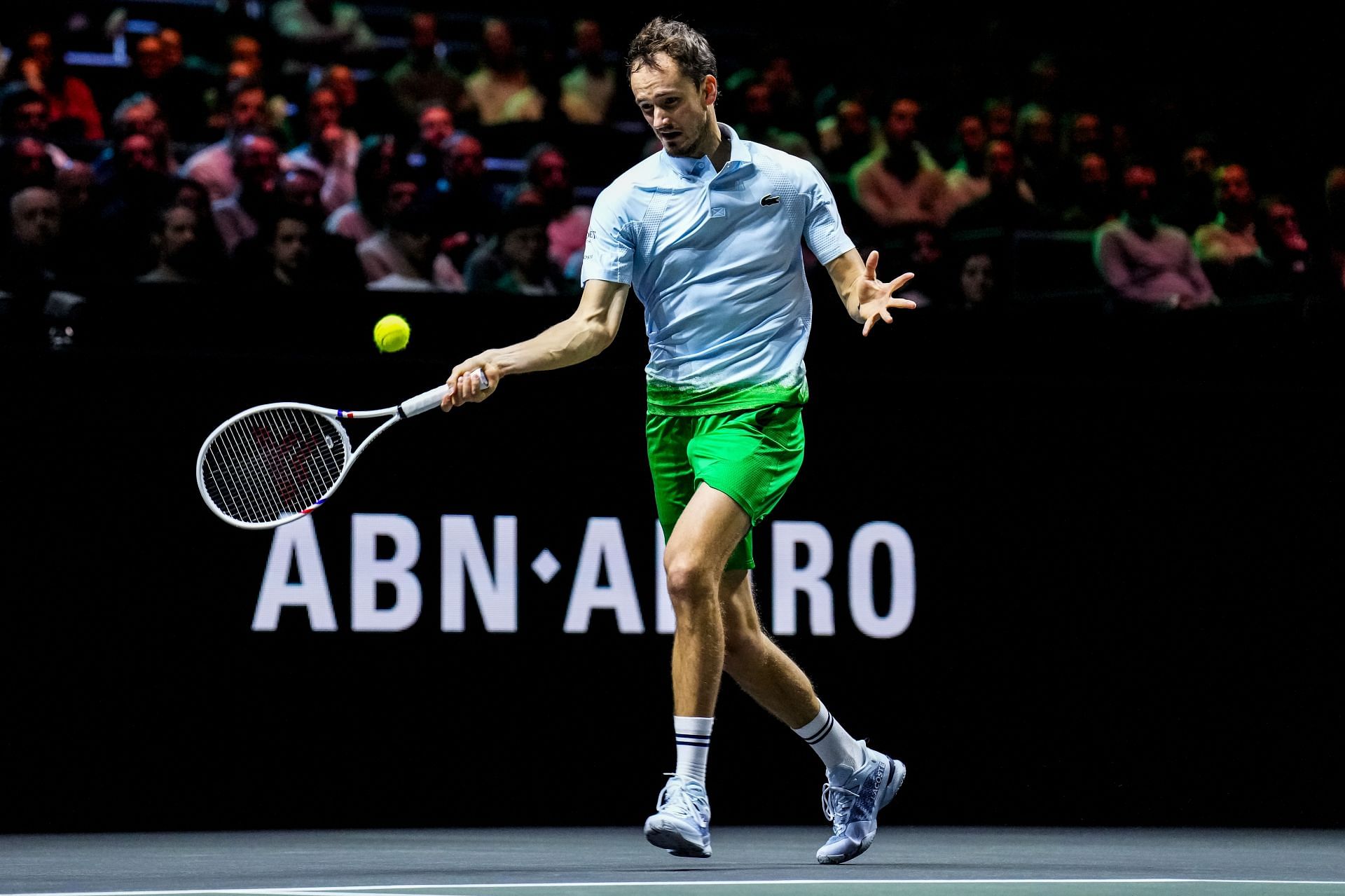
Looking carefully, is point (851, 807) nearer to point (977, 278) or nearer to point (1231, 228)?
point (977, 278)

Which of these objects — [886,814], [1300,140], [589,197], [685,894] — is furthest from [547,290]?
[1300,140]

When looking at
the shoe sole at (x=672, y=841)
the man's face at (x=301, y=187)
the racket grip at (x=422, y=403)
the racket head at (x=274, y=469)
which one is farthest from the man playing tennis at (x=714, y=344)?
the man's face at (x=301, y=187)

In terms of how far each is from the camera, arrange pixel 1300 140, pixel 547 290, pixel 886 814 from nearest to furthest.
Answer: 1. pixel 886 814
2. pixel 547 290
3. pixel 1300 140

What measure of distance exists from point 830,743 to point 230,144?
16.4 feet

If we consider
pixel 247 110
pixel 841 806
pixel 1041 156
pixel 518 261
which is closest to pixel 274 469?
pixel 841 806

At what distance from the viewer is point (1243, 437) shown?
21.9 feet

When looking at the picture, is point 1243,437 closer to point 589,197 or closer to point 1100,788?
point 1100,788

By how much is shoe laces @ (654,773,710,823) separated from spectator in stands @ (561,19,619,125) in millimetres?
6345

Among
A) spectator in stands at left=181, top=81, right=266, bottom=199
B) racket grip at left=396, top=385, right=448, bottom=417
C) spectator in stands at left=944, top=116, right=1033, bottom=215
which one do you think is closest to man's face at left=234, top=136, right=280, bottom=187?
spectator in stands at left=181, top=81, right=266, bottom=199

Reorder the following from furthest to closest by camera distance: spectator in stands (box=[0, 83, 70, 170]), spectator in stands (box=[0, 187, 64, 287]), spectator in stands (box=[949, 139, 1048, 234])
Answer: spectator in stands (box=[949, 139, 1048, 234]) < spectator in stands (box=[0, 83, 70, 170]) < spectator in stands (box=[0, 187, 64, 287])

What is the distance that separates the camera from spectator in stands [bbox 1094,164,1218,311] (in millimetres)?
9430

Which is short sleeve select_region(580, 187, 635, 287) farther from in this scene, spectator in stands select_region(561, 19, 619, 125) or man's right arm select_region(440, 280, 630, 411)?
spectator in stands select_region(561, 19, 619, 125)

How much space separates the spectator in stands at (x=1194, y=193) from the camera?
1008cm

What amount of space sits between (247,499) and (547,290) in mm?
3375
